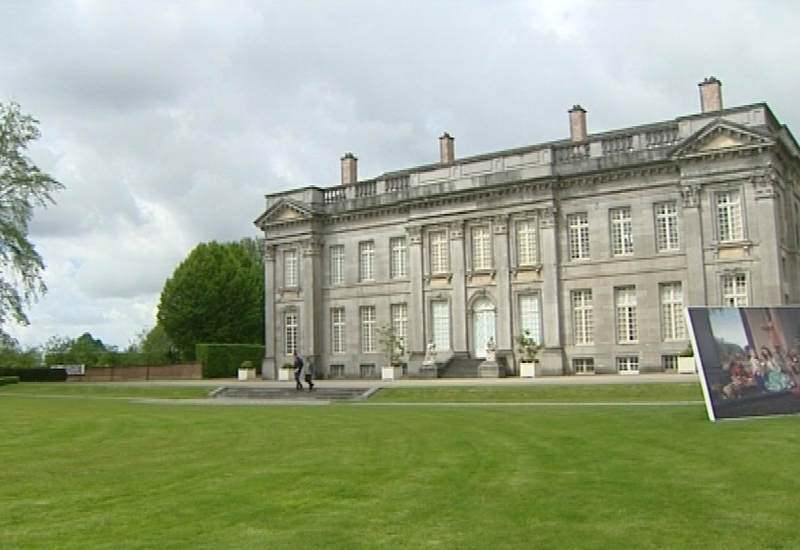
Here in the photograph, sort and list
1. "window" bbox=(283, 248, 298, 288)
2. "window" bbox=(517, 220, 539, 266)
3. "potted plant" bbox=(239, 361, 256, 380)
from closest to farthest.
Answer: "window" bbox=(517, 220, 539, 266), "potted plant" bbox=(239, 361, 256, 380), "window" bbox=(283, 248, 298, 288)

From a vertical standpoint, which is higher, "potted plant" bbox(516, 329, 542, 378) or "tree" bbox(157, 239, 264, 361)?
"tree" bbox(157, 239, 264, 361)

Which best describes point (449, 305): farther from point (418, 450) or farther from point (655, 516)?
point (655, 516)

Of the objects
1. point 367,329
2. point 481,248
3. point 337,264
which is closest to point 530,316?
point 481,248

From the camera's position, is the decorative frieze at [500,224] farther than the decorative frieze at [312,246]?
No

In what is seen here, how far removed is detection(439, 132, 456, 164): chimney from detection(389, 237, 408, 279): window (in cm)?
457

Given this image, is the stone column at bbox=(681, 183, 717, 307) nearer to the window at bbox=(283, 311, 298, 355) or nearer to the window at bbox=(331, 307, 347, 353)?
the window at bbox=(331, 307, 347, 353)

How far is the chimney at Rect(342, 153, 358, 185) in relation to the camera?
143 feet

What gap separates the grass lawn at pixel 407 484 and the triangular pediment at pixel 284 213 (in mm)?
26562

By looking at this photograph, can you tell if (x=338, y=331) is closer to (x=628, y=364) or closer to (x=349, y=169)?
(x=349, y=169)

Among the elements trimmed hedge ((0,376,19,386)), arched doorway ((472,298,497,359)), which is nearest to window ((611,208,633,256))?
arched doorway ((472,298,497,359))

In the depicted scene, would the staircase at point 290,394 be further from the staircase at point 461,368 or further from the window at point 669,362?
the window at point 669,362

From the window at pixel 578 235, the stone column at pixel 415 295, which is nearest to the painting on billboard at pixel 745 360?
the window at pixel 578 235

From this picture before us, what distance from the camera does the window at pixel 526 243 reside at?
35.8 meters

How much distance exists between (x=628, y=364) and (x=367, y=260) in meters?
14.3
